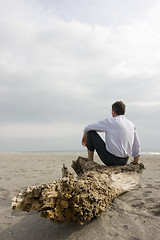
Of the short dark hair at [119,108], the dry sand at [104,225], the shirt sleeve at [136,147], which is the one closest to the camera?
the dry sand at [104,225]

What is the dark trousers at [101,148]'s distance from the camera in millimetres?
3580

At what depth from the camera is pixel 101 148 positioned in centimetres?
357

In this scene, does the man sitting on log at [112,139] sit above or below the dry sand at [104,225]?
above

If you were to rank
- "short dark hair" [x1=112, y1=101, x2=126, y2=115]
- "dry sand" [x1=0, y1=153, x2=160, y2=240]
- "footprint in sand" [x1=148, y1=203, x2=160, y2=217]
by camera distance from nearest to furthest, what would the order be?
"dry sand" [x1=0, y1=153, x2=160, y2=240] → "footprint in sand" [x1=148, y1=203, x2=160, y2=217] → "short dark hair" [x1=112, y1=101, x2=126, y2=115]

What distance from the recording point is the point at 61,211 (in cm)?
190

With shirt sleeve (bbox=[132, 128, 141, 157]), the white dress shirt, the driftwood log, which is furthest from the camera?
shirt sleeve (bbox=[132, 128, 141, 157])

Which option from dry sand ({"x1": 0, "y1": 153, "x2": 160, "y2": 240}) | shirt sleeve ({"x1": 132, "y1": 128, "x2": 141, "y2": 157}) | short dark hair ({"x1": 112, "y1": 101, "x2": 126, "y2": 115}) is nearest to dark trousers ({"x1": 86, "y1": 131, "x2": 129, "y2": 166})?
shirt sleeve ({"x1": 132, "y1": 128, "x2": 141, "y2": 157})

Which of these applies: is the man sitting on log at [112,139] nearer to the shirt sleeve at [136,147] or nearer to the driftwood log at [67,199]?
the shirt sleeve at [136,147]

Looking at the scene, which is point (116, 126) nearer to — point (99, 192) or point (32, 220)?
point (99, 192)

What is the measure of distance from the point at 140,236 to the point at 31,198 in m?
1.16

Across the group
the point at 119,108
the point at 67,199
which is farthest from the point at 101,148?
the point at 67,199

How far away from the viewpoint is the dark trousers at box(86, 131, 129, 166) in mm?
3580

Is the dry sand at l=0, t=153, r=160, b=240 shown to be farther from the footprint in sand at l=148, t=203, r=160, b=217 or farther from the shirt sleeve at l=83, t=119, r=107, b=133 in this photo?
the shirt sleeve at l=83, t=119, r=107, b=133

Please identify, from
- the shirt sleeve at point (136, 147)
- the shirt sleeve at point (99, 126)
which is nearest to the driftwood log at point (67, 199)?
the shirt sleeve at point (99, 126)
